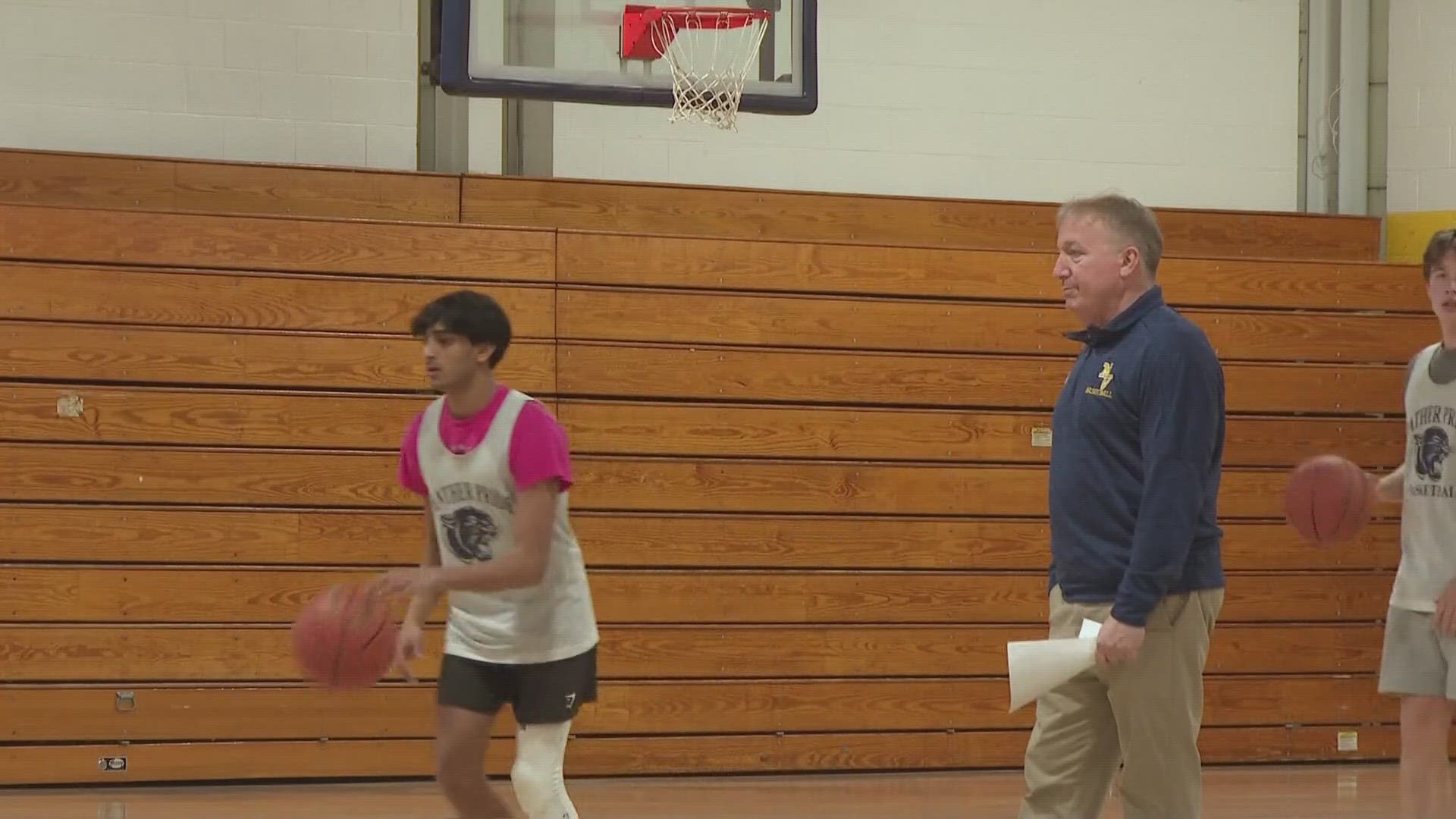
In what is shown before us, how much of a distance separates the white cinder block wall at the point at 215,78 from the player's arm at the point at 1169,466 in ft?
16.1

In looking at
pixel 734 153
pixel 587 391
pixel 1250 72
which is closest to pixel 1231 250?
pixel 1250 72

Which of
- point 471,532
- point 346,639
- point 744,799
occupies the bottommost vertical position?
point 744,799

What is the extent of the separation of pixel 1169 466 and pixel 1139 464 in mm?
141

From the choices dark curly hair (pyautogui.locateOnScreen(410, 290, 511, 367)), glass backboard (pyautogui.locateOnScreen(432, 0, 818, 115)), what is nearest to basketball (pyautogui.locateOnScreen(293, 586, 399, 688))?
dark curly hair (pyautogui.locateOnScreen(410, 290, 511, 367))

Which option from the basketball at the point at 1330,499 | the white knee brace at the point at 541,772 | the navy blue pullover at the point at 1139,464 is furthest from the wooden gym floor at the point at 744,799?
the navy blue pullover at the point at 1139,464

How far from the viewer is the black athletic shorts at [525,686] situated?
Result: 3.78 m

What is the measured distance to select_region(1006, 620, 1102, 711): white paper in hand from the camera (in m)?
3.35

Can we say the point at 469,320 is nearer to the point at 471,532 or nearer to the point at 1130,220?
the point at 471,532

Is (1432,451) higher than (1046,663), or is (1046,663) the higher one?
(1432,451)

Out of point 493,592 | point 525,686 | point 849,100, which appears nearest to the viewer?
point 493,592

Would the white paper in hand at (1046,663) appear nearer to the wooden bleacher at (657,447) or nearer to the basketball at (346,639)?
the basketball at (346,639)

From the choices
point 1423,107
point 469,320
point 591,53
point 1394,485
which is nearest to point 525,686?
point 469,320

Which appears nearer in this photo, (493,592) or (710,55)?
(493,592)

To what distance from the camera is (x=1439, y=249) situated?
412 centimetres
